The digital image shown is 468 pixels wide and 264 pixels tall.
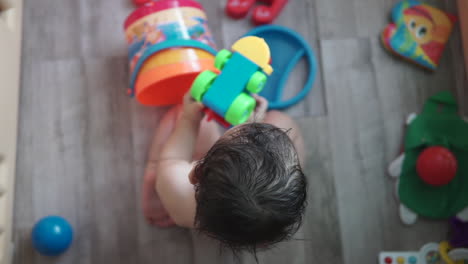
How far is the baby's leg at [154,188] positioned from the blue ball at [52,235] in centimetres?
18

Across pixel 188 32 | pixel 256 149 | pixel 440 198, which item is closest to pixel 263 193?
pixel 256 149

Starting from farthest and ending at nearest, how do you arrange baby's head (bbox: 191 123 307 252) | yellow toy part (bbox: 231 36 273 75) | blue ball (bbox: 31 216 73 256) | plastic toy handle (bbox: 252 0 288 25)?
Result: 1. plastic toy handle (bbox: 252 0 288 25)
2. blue ball (bbox: 31 216 73 256)
3. yellow toy part (bbox: 231 36 273 75)
4. baby's head (bbox: 191 123 307 252)

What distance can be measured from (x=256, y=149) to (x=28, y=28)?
771mm

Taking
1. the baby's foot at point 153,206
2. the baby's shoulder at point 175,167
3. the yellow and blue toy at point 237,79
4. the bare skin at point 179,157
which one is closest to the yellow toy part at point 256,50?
the yellow and blue toy at point 237,79

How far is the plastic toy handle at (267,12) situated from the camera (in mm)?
966

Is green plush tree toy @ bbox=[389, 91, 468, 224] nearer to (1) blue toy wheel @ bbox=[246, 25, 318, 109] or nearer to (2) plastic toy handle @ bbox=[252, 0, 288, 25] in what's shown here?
(1) blue toy wheel @ bbox=[246, 25, 318, 109]

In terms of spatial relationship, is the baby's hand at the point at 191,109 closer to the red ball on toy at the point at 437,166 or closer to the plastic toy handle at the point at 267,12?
the plastic toy handle at the point at 267,12

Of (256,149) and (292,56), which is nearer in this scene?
(256,149)

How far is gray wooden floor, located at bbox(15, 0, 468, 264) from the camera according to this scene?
0.92m

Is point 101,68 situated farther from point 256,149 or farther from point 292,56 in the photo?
point 256,149

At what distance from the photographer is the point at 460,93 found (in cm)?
98

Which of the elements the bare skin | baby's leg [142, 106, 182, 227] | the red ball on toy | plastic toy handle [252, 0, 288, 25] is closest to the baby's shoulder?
the bare skin

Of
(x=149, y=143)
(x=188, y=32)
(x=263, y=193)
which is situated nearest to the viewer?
(x=263, y=193)

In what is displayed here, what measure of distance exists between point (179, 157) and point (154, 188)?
16 centimetres
